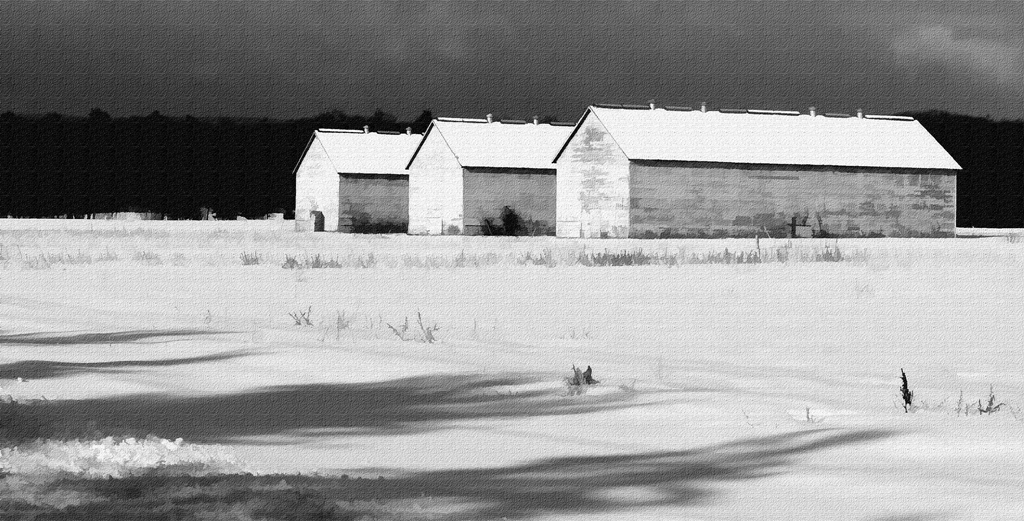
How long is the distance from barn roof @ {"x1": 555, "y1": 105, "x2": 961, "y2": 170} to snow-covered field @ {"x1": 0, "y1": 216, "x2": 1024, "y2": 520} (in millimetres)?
28889

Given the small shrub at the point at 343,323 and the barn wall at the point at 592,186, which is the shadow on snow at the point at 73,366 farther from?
the barn wall at the point at 592,186

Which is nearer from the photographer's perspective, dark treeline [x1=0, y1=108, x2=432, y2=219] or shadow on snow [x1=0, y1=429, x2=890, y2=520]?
shadow on snow [x1=0, y1=429, x2=890, y2=520]

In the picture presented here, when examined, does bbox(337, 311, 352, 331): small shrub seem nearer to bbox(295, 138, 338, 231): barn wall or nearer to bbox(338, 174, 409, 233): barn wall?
bbox(338, 174, 409, 233): barn wall

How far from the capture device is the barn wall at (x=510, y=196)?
5809 centimetres

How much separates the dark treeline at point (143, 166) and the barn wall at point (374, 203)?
Answer: 1777 inches

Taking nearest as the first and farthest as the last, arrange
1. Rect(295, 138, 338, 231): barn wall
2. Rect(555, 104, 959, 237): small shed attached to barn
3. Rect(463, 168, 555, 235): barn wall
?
Rect(555, 104, 959, 237): small shed attached to barn
Rect(463, 168, 555, 235): barn wall
Rect(295, 138, 338, 231): barn wall

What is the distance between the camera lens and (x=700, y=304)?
63.4ft

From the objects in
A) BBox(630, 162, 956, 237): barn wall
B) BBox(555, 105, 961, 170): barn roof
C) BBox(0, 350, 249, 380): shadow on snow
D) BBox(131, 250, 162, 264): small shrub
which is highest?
BBox(555, 105, 961, 170): barn roof

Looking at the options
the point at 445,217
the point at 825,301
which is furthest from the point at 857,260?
the point at 445,217

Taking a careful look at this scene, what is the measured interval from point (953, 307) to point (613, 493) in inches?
502

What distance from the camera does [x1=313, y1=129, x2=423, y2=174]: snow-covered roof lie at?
6688cm

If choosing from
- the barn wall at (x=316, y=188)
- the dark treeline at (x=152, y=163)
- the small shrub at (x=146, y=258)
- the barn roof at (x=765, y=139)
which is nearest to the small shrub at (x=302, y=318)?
the small shrub at (x=146, y=258)

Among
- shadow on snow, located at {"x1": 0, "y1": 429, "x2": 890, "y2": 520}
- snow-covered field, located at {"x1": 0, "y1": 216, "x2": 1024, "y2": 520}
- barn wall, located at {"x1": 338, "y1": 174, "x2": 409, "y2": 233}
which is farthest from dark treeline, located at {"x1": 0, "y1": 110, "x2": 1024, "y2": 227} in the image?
shadow on snow, located at {"x1": 0, "y1": 429, "x2": 890, "y2": 520}

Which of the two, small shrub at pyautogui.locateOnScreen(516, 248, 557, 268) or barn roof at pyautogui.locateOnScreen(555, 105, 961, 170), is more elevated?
barn roof at pyautogui.locateOnScreen(555, 105, 961, 170)
